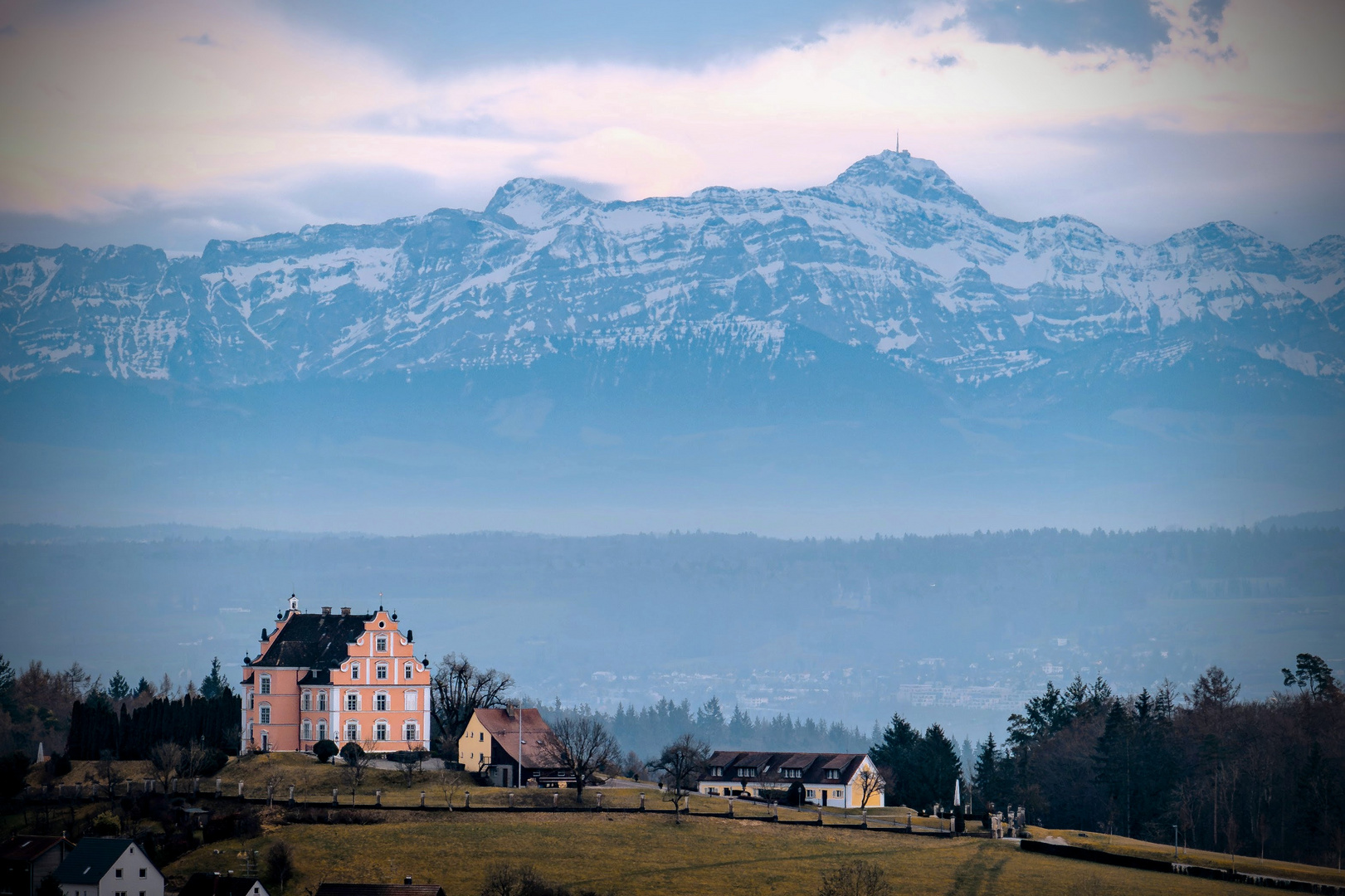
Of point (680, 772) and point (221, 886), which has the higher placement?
point (680, 772)

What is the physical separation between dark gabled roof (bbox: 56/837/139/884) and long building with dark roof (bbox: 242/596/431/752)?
27.7m

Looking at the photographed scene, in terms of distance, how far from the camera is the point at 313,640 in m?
121

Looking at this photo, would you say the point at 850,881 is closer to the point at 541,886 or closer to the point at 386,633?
the point at 541,886

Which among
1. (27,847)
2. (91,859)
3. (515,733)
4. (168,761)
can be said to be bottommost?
(91,859)

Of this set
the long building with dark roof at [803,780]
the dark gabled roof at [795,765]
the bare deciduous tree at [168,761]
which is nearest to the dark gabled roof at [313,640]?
the bare deciduous tree at [168,761]

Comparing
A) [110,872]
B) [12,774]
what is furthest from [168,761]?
[110,872]

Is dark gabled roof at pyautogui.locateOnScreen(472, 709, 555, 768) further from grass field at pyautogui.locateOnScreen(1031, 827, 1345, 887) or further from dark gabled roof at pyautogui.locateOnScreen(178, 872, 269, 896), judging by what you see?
grass field at pyautogui.locateOnScreen(1031, 827, 1345, 887)

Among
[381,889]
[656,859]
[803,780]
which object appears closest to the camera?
[381,889]

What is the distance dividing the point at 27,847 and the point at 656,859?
113 ft

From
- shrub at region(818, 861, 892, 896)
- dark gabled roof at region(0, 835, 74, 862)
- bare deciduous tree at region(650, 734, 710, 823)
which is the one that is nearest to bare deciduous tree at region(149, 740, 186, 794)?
dark gabled roof at region(0, 835, 74, 862)

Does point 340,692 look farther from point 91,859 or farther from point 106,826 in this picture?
point 91,859

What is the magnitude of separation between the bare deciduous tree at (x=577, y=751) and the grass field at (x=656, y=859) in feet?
34.4

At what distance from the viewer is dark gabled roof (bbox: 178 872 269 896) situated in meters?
81.8

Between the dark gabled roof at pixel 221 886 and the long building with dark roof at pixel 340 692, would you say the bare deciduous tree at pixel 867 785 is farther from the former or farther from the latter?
the dark gabled roof at pixel 221 886
